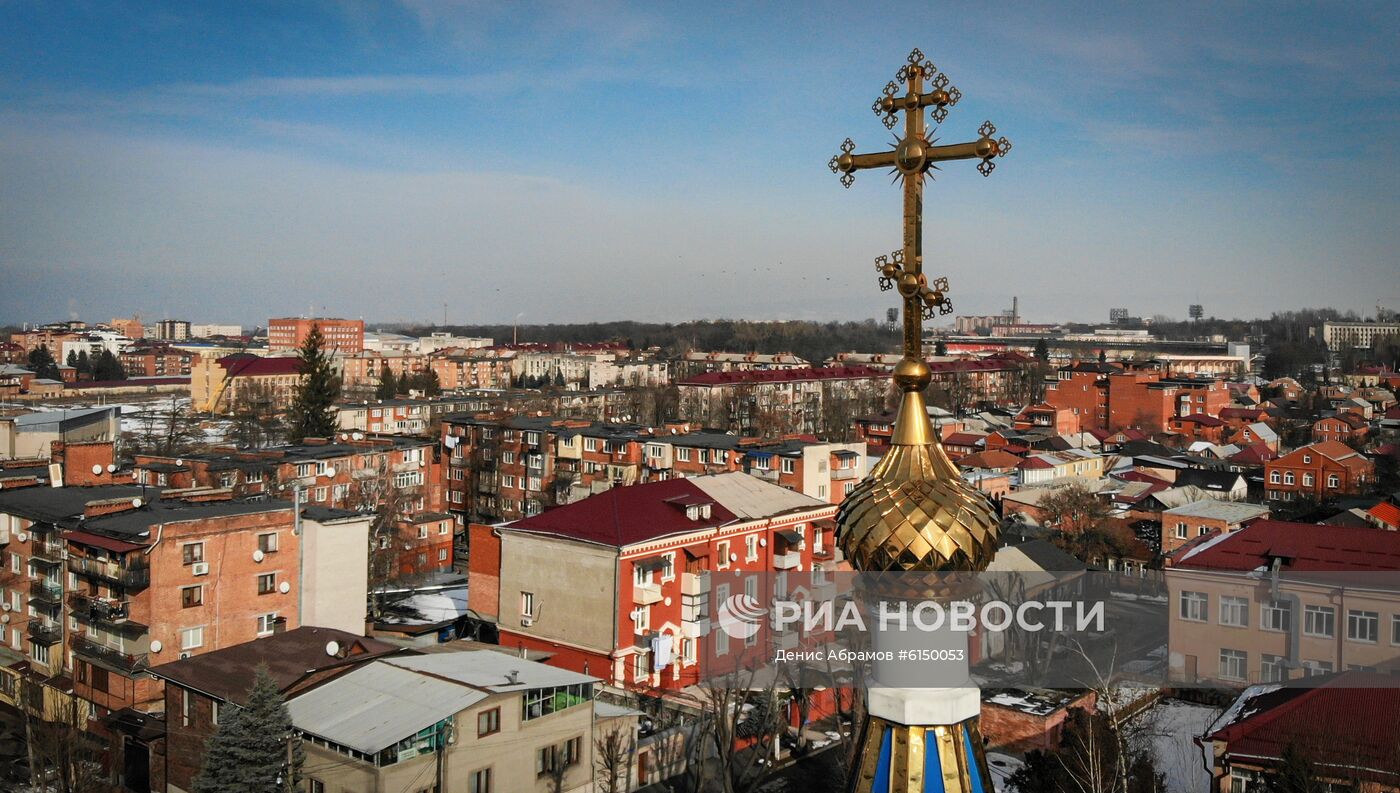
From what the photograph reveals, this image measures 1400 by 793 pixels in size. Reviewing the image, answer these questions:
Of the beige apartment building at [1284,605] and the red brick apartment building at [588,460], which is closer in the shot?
the beige apartment building at [1284,605]

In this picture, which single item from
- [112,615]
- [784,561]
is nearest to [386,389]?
[784,561]

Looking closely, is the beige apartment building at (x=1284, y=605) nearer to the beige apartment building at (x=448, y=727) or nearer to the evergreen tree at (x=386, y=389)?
the beige apartment building at (x=448, y=727)

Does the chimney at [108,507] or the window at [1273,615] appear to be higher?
the chimney at [108,507]

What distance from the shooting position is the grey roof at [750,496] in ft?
60.2

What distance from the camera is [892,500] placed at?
3.03m

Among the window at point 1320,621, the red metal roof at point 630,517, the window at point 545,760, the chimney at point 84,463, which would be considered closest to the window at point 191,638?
the red metal roof at point 630,517

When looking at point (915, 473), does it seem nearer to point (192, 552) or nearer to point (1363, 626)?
point (192, 552)

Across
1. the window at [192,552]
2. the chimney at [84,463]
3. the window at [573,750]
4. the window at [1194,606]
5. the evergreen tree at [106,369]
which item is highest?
the evergreen tree at [106,369]

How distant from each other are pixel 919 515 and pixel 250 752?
28.2ft

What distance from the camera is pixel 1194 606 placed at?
1614 centimetres

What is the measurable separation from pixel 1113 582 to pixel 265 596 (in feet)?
54.2

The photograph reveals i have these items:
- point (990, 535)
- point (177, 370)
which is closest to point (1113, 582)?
point (990, 535)

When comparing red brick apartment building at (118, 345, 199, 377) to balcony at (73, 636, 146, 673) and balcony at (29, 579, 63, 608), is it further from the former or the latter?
balcony at (73, 636, 146, 673)

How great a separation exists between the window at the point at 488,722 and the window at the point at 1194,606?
415 inches
